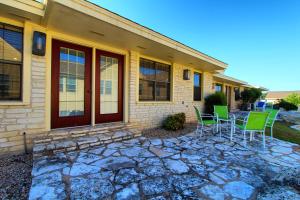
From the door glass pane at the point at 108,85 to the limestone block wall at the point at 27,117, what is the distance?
1.52m

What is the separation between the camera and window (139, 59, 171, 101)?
5773 millimetres

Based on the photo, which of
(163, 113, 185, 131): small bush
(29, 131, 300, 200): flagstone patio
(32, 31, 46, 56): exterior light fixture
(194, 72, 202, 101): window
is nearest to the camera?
(29, 131, 300, 200): flagstone patio

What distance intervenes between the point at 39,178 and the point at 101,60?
3.35 m

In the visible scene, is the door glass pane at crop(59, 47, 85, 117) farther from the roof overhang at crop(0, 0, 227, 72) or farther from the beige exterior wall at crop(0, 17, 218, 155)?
the roof overhang at crop(0, 0, 227, 72)

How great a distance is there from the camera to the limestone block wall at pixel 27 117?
3.11 meters

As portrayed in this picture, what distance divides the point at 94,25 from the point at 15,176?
10.2 ft

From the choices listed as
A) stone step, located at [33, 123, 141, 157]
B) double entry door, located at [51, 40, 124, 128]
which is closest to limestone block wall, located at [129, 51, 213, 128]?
double entry door, located at [51, 40, 124, 128]

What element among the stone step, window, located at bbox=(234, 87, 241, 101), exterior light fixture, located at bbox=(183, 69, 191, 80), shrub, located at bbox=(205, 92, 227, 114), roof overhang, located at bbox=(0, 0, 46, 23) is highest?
roof overhang, located at bbox=(0, 0, 46, 23)

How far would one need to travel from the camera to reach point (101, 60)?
465cm

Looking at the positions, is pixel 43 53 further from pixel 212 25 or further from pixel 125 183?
pixel 212 25

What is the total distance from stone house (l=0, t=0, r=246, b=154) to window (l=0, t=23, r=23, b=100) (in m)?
0.01

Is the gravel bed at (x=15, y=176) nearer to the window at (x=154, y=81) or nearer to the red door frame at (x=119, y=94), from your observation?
the red door frame at (x=119, y=94)

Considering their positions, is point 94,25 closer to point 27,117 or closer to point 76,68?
point 76,68

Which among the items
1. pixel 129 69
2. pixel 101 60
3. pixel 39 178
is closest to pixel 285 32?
pixel 129 69
